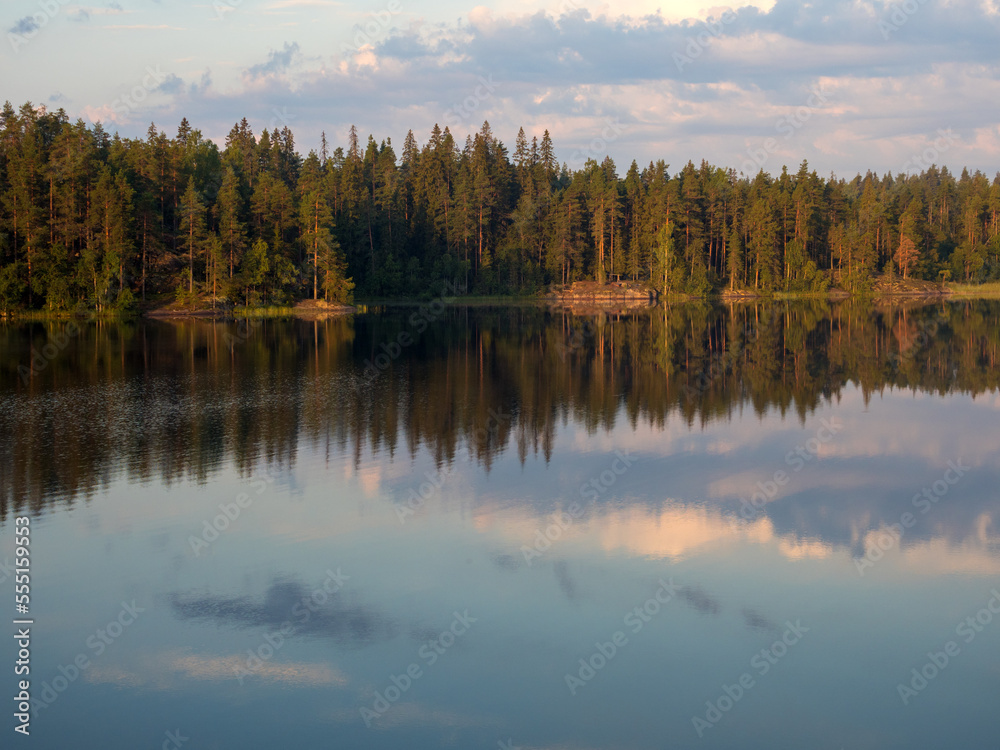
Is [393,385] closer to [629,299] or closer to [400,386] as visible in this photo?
[400,386]

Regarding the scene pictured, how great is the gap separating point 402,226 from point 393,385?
100 m

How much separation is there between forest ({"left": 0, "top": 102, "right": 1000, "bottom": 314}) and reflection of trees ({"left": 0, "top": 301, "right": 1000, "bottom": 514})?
22.8m

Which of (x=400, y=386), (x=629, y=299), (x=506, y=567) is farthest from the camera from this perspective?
(x=629, y=299)

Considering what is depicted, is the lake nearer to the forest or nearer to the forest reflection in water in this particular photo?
the forest reflection in water

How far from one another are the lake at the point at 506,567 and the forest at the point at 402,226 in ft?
217

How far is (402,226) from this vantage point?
137250 millimetres

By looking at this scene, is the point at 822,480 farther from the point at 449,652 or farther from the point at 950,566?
the point at 449,652

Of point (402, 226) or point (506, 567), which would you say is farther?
point (402, 226)

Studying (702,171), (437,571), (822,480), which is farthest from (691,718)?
(702,171)

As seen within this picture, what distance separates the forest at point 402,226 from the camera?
95.9 m

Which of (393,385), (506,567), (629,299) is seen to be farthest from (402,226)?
(506,567)

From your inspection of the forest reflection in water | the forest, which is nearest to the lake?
the forest reflection in water

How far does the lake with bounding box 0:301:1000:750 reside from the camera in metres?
11.9

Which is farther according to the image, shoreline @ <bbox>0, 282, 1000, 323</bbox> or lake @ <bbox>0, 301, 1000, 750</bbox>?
shoreline @ <bbox>0, 282, 1000, 323</bbox>
